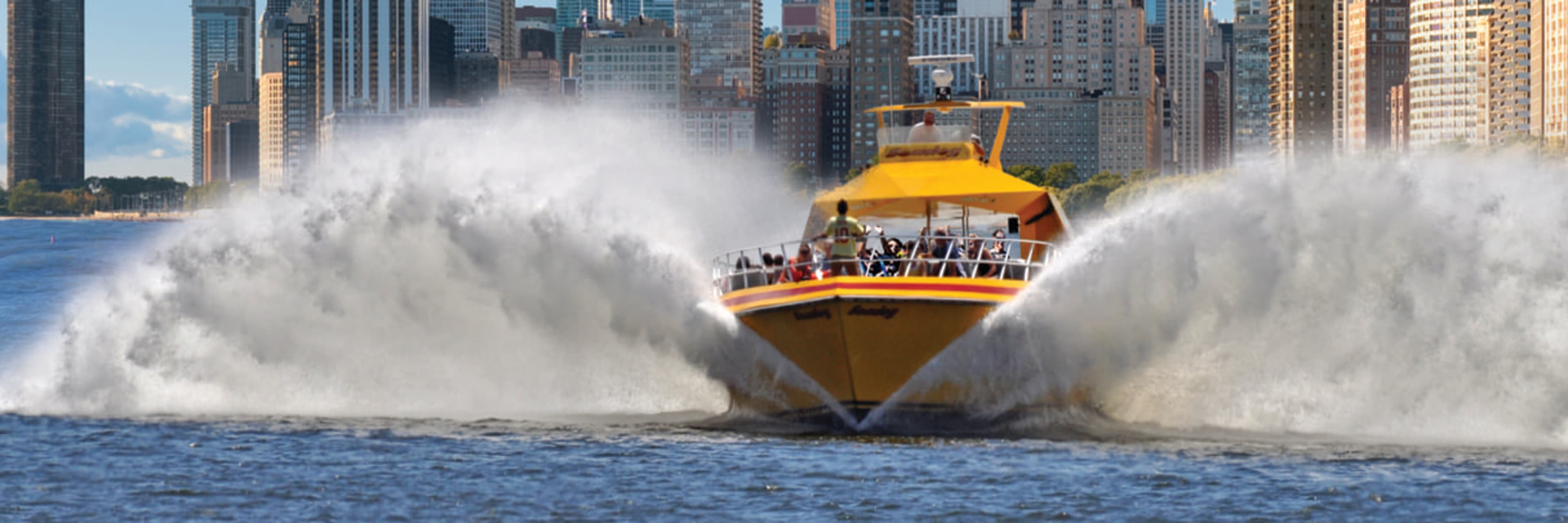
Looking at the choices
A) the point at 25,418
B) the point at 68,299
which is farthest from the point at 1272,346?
the point at 68,299

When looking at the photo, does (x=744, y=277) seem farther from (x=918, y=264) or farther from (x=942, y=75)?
(x=942, y=75)

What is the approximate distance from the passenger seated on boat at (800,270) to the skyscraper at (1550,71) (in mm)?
144795

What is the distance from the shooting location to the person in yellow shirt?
25953 millimetres

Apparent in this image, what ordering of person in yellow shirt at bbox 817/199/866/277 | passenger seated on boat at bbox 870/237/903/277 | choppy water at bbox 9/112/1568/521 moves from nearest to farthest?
choppy water at bbox 9/112/1568/521
person in yellow shirt at bbox 817/199/866/277
passenger seated on boat at bbox 870/237/903/277

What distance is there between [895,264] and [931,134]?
4.43 metres

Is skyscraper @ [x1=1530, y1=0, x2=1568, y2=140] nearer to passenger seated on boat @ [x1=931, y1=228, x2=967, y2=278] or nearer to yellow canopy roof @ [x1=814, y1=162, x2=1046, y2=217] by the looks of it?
yellow canopy roof @ [x1=814, y1=162, x2=1046, y2=217]

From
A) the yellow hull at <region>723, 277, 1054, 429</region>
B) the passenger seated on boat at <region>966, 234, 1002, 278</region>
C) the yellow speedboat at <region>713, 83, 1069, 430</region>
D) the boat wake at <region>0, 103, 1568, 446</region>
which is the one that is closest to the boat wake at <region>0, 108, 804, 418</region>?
the boat wake at <region>0, 103, 1568, 446</region>

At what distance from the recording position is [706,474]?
2281cm

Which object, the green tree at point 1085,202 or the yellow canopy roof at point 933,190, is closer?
the yellow canopy roof at point 933,190

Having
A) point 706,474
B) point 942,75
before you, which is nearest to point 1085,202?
point 942,75

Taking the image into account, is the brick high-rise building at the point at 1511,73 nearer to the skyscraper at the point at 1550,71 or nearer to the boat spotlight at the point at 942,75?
the skyscraper at the point at 1550,71

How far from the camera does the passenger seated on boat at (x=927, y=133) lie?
30.9m

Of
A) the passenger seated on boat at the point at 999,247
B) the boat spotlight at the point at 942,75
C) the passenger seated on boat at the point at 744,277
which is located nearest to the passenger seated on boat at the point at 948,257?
the passenger seated on boat at the point at 999,247

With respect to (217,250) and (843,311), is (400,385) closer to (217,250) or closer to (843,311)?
(217,250)
